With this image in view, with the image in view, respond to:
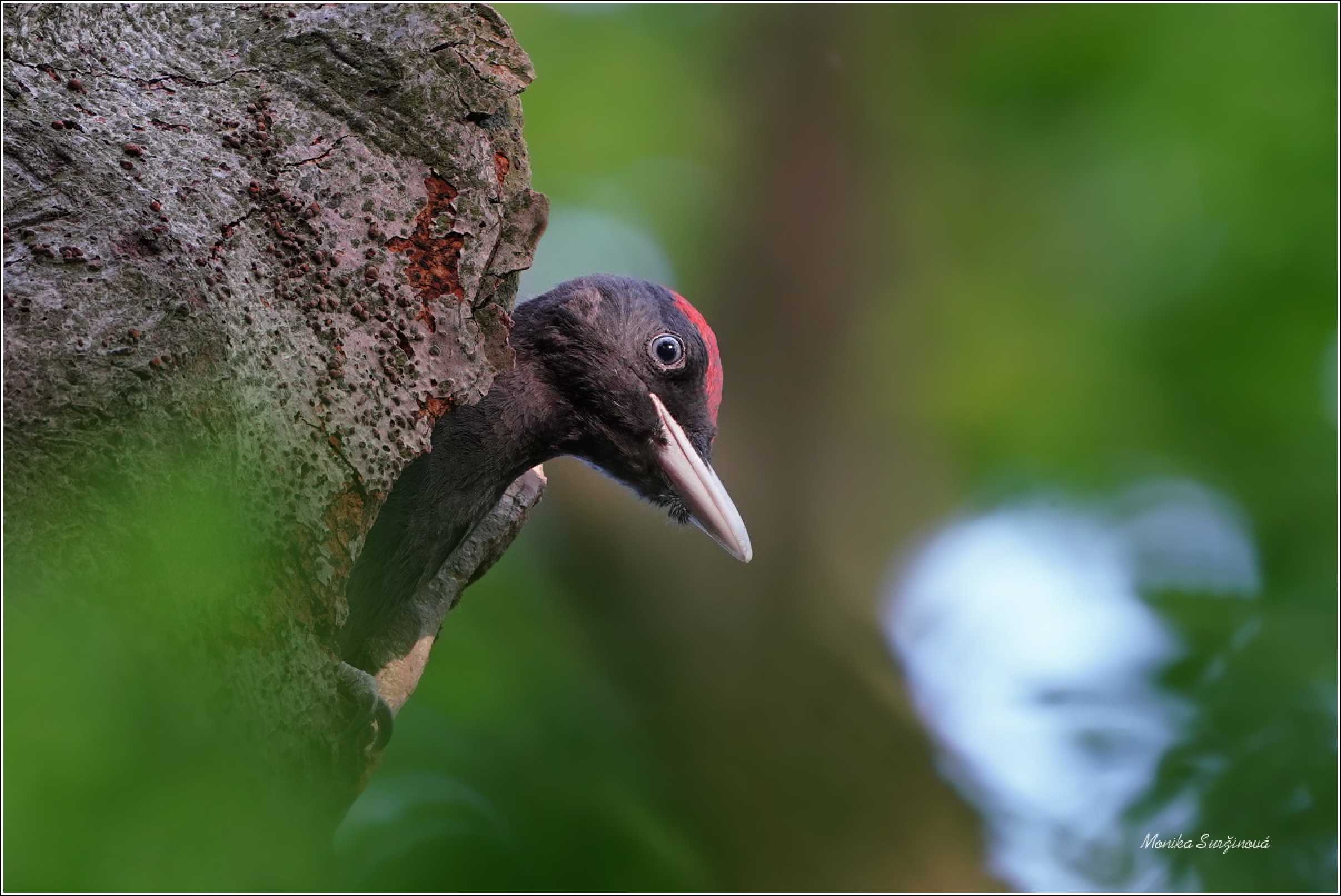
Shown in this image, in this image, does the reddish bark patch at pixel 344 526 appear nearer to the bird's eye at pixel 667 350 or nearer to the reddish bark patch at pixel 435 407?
the reddish bark patch at pixel 435 407

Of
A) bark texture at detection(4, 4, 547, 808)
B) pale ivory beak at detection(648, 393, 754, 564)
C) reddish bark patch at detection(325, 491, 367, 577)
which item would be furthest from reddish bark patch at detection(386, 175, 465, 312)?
pale ivory beak at detection(648, 393, 754, 564)

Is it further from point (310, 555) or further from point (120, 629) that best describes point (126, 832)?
point (310, 555)

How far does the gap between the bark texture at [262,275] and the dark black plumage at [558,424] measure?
484mm

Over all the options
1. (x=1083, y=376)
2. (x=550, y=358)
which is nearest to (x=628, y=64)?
(x=550, y=358)

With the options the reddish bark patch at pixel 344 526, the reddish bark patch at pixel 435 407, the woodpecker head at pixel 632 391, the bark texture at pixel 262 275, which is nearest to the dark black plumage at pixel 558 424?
the woodpecker head at pixel 632 391

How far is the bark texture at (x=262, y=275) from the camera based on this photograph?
62.4 inches

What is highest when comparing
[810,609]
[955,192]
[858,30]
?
[858,30]

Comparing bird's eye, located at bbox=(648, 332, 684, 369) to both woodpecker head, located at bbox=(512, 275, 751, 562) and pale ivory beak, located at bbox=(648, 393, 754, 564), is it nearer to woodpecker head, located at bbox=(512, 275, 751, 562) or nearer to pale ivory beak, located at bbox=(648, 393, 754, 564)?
woodpecker head, located at bbox=(512, 275, 751, 562)

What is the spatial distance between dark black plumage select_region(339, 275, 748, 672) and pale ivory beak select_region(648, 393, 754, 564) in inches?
0.6

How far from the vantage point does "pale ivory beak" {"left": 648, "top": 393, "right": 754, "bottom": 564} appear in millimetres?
3088

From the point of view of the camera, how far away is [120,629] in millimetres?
754

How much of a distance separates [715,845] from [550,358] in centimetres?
140

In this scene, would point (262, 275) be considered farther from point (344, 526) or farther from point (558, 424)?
point (558, 424)

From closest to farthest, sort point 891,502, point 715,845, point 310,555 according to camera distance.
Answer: point 310,555 → point 715,845 → point 891,502
